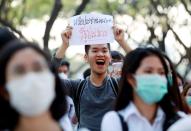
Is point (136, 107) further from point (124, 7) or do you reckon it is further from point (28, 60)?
point (124, 7)

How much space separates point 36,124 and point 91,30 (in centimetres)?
282

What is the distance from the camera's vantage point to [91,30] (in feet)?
21.2

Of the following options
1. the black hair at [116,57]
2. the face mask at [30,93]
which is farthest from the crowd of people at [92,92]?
the black hair at [116,57]

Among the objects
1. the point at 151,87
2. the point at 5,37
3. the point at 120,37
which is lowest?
the point at 151,87

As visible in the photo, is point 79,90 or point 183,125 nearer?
point 183,125

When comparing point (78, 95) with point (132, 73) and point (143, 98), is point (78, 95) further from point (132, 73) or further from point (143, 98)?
point (143, 98)

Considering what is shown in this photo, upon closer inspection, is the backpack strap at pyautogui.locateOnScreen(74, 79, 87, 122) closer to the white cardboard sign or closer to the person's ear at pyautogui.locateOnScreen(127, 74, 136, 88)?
the white cardboard sign

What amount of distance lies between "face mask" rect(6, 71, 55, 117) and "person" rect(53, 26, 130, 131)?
6.91 feet

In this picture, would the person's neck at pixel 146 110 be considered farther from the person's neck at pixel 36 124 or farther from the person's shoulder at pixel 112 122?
the person's neck at pixel 36 124

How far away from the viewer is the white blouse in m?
4.44

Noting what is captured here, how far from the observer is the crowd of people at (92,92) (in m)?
3.71

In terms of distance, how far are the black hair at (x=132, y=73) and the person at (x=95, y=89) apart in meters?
1.24

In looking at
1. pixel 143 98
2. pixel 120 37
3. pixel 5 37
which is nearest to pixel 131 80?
pixel 143 98

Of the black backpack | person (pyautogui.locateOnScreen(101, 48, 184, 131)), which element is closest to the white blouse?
person (pyautogui.locateOnScreen(101, 48, 184, 131))
